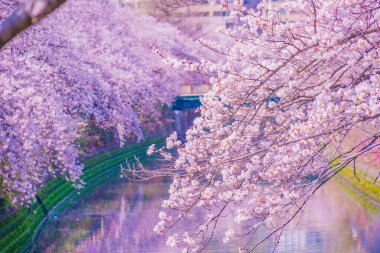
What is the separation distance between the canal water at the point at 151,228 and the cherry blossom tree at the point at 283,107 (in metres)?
6.32

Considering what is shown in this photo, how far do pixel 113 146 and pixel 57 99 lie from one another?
54.4ft

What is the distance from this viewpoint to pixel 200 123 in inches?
440

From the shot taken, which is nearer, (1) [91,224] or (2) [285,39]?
(2) [285,39]

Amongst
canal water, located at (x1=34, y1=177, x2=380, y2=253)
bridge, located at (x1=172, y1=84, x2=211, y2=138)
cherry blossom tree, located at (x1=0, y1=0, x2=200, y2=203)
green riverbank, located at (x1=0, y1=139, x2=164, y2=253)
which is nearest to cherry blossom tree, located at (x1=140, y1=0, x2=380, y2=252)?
cherry blossom tree, located at (x1=0, y1=0, x2=200, y2=203)

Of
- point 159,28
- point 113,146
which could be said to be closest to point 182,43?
point 159,28

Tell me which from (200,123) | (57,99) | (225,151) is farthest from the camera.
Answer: (57,99)

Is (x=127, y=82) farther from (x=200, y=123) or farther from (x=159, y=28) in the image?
(x=200, y=123)

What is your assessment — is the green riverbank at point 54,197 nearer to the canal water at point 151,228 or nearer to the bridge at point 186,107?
the canal water at point 151,228

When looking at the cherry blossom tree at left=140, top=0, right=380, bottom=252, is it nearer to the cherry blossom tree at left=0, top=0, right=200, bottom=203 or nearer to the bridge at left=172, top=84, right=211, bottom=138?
the cherry blossom tree at left=0, top=0, right=200, bottom=203

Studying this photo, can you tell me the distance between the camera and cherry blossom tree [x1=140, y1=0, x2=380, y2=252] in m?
9.12

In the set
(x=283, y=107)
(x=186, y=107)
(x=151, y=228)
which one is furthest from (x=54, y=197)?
(x=186, y=107)

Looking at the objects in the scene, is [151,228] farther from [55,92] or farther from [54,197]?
[54,197]

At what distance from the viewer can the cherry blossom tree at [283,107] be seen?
9.12m

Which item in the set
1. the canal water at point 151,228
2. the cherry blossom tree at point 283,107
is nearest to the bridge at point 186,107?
the canal water at point 151,228
